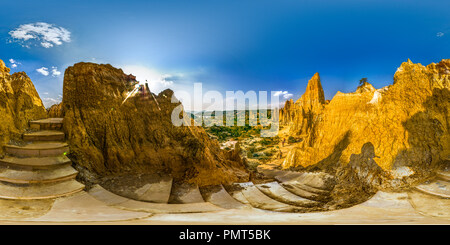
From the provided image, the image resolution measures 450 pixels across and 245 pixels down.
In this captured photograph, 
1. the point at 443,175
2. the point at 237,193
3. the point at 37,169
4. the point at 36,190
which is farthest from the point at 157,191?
the point at 443,175

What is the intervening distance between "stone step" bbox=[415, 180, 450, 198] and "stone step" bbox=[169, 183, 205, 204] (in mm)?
9139

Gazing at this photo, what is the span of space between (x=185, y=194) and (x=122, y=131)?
454 cm

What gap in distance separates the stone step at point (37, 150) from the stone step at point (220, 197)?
668 centimetres

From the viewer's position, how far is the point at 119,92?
413 inches

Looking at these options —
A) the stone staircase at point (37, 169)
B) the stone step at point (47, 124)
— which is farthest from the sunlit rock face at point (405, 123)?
the stone step at point (47, 124)

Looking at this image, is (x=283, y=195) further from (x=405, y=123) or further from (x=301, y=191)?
(x=405, y=123)

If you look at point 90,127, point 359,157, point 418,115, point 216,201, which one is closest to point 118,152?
point 90,127

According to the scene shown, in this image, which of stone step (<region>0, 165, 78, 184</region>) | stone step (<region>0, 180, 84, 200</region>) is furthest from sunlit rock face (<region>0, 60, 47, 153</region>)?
stone step (<region>0, 180, 84, 200</region>)

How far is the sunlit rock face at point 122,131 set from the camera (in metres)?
9.05

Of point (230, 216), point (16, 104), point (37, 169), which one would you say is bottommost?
point (230, 216)

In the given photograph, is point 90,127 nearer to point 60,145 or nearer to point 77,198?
point 60,145

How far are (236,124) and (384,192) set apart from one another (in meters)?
59.6

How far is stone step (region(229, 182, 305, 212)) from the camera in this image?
9.15m

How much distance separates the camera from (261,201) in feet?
34.8
